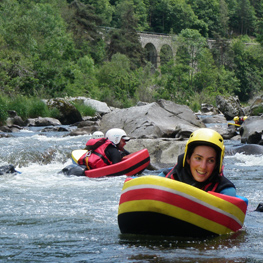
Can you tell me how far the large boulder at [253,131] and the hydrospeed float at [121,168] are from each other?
5412 mm

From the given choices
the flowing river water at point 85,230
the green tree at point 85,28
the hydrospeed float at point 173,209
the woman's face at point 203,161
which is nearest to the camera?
the flowing river water at point 85,230

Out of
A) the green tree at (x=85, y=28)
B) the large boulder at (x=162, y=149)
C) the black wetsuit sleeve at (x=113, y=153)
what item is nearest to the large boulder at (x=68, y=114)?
the large boulder at (x=162, y=149)

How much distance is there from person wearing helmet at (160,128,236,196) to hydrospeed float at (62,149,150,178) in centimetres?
433

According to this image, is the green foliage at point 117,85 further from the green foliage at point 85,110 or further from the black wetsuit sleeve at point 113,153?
the black wetsuit sleeve at point 113,153

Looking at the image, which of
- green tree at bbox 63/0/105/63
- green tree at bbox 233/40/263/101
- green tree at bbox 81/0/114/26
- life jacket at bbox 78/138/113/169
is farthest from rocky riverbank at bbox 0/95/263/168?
green tree at bbox 81/0/114/26

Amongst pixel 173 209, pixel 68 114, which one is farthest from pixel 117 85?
pixel 173 209

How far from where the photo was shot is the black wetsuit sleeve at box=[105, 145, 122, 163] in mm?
8469

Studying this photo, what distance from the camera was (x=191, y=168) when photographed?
12.7ft

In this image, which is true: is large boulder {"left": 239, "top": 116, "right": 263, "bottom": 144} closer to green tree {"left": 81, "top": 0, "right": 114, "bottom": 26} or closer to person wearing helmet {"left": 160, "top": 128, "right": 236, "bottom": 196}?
person wearing helmet {"left": 160, "top": 128, "right": 236, "bottom": 196}

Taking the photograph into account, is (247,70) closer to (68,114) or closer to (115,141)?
(68,114)

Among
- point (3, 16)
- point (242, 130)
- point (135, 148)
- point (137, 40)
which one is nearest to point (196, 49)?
point (137, 40)

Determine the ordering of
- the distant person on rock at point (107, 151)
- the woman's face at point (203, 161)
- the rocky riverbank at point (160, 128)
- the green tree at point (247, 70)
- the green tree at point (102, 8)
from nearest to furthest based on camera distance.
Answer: the woman's face at point (203, 161)
the distant person on rock at point (107, 151)
the rocky riverbank at point (160, 128)
the green tree at point (247, 70)
the green tree at point (102, 8)

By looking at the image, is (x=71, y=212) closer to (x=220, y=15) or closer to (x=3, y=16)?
(x=3, y=16)

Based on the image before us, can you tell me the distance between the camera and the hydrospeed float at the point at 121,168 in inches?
325
